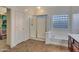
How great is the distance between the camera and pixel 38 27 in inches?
107

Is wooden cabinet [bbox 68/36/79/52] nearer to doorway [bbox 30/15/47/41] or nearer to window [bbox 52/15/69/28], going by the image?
window [bbox 52/15/69/28]

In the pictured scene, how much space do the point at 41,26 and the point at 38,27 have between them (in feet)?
0.27

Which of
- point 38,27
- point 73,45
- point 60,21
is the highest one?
point 60,21

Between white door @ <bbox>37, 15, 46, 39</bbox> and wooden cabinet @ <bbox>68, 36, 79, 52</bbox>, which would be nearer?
wooden cabinet @ <bbox>68, 36, 79, 52</bbox>

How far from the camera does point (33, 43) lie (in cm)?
264

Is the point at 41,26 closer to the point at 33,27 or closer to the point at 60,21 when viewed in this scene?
the point at 33,27

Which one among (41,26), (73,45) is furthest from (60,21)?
(73,45)

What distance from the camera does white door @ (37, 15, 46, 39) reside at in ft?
8.81

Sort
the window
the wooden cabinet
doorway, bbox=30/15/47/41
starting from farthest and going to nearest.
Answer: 1. doorway, bbox=30/15/47/41
2. the window
3. the wooden cabinet

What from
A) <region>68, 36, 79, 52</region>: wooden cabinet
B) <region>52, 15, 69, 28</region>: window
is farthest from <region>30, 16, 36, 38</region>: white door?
<region>68, 36, 79, 52</region>: wooden cabinet

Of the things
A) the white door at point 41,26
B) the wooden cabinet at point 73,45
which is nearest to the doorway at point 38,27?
the white door at point 41,26

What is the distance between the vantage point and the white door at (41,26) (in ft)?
8.81

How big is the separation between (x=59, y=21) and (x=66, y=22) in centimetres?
18
